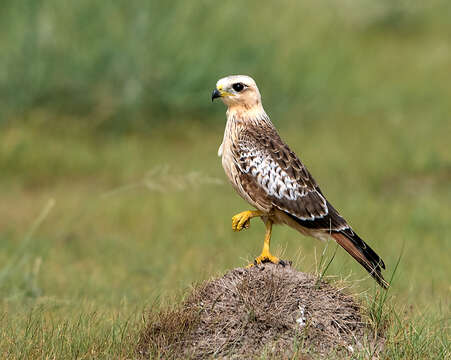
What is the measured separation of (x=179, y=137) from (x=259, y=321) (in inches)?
365

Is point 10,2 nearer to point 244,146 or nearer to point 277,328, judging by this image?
point 244,146

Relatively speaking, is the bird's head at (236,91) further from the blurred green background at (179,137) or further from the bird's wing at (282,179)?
the blurred green background at (179,137)

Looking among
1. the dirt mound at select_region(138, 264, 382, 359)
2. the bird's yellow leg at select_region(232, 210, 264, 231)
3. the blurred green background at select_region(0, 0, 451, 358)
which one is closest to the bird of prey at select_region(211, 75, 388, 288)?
the bird's yellow leg at select_region(232, 210, 264, 231)

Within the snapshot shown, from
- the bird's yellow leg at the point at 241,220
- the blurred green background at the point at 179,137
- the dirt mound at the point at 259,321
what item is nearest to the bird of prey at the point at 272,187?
the bird's yellow leg at the point at 241,220

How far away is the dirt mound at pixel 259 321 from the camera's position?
5660mm

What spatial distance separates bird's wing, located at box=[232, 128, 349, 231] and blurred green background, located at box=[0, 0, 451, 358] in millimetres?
2615

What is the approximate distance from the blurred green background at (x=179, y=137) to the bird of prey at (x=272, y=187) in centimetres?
259

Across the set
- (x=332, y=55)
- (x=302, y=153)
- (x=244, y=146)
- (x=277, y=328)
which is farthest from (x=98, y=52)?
(x=277, y=328)

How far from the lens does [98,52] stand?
1455 centimetres

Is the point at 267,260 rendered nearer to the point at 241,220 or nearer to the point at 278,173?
the point at 241,220

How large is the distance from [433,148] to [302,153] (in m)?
1.99

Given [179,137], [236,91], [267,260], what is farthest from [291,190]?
[179,137]

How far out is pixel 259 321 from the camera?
18.9 ft

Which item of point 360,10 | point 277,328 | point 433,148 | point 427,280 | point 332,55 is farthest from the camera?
point 360,10
